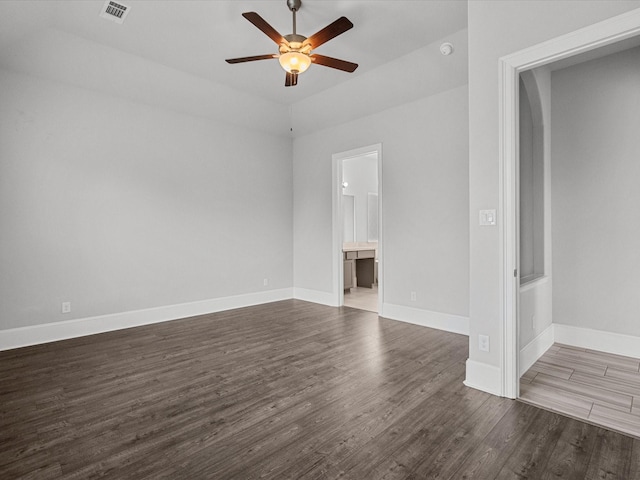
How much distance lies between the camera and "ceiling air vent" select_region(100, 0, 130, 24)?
3.15 meters

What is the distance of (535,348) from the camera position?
3.38 meters

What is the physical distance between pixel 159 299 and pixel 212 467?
11.9 feet

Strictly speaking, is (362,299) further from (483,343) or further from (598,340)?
(483,343)

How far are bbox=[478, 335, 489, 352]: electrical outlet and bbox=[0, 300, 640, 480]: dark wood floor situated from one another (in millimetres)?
354

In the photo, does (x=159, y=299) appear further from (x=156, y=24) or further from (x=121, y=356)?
(x=156, y=24)

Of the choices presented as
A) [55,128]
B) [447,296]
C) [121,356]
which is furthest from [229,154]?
[447,296]

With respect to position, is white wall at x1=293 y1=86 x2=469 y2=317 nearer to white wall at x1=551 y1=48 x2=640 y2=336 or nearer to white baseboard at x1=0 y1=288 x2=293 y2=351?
white wall at x1=551 y1=48 x2=640 y2=336

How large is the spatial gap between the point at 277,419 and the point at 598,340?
3479 mm

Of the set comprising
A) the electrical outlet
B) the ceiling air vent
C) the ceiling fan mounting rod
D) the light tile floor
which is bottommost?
the light tile floor

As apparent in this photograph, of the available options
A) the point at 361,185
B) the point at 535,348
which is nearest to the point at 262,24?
the point at 535,348

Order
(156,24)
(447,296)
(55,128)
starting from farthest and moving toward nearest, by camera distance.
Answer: (447,296)
(55,128)
(156,24)

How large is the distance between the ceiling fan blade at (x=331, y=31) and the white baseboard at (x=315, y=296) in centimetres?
405

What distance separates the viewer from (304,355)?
3.56 metres

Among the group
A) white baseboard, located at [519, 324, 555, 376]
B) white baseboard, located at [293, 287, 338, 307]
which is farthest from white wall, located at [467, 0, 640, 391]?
white baseboard, located at [293, 287, 338, 307]
